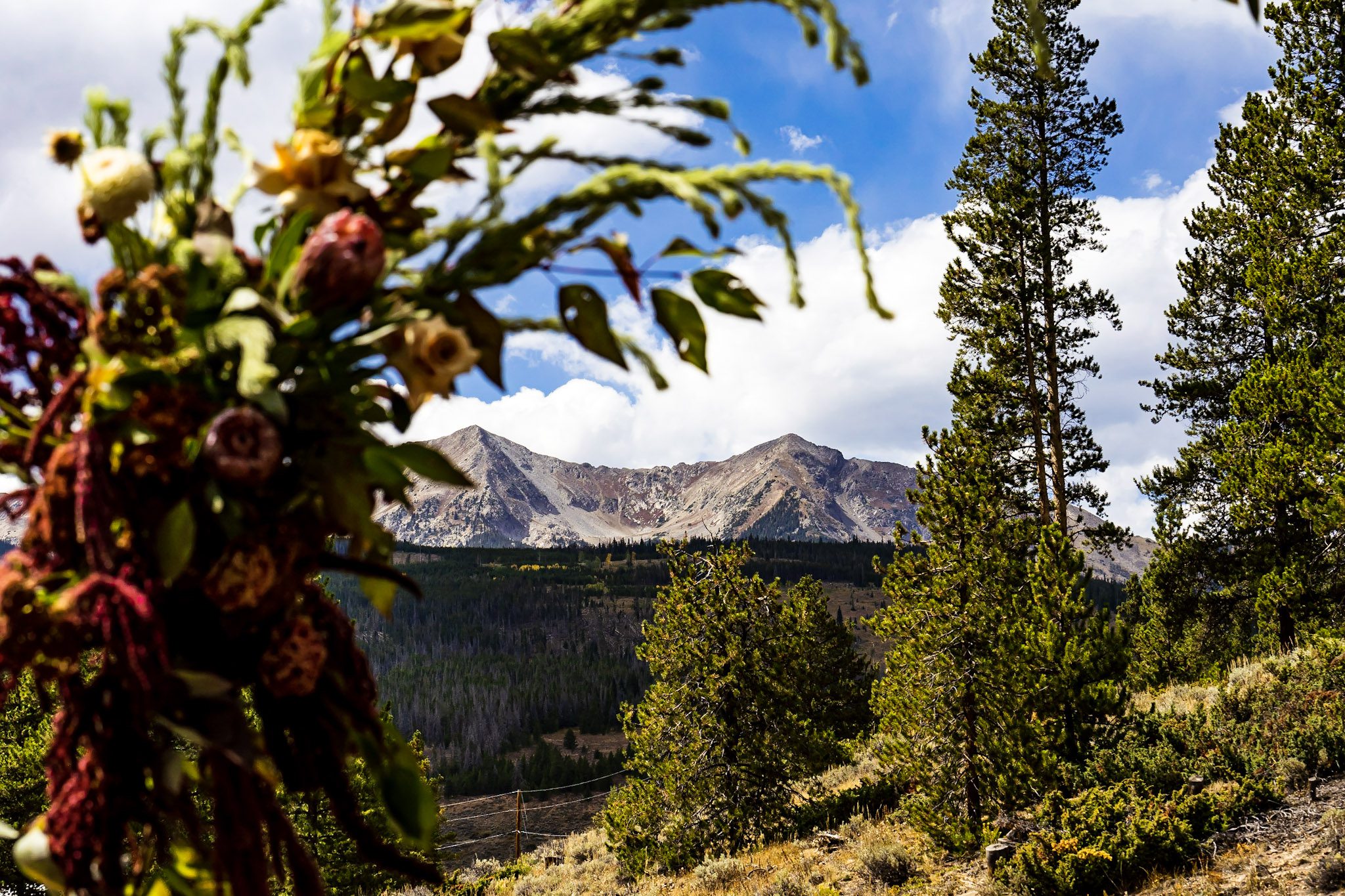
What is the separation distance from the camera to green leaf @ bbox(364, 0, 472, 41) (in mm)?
627

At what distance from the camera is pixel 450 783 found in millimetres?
59531

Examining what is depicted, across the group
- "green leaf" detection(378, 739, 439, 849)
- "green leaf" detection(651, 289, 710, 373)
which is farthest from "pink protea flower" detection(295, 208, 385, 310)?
"green leaf" detection(378, 739, 439, 849)

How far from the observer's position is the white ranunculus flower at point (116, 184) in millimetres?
648

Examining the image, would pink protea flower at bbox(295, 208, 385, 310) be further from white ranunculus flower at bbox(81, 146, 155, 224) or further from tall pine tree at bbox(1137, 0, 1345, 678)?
tall pine tree at bbox(1137, 0, 1345, 678)

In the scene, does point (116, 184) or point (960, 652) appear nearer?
point (116, 184)

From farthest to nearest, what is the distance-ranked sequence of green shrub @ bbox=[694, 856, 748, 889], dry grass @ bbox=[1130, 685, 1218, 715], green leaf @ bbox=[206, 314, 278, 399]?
dry grass @ bbox=[1130, 685, 1218, 715] → green shrub @ bbox=[694, 856, 748, 889] → green leaf @ bbox=[206, 314, 278, 399]

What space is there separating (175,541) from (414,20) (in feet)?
1.41

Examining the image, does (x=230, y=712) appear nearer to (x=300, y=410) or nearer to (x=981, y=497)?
(x=300, y=410)

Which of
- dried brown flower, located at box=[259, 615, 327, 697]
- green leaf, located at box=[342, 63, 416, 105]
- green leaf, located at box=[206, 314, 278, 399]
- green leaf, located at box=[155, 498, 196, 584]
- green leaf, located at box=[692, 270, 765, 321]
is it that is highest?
green leaf, located at box=[342, 63, 416, 105]

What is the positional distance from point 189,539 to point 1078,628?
10163 millimetres

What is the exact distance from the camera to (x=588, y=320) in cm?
69

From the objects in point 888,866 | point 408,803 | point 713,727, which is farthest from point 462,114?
point 713,727

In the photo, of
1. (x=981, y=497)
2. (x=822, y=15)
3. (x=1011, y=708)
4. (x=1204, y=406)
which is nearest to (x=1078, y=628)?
(x=1011, y=708)

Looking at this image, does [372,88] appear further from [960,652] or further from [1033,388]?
[1033,388]
